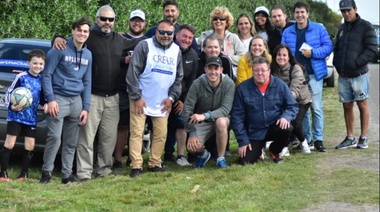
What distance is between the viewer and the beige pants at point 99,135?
8.22m

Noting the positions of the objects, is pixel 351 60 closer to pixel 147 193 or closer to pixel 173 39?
pixel 173 39

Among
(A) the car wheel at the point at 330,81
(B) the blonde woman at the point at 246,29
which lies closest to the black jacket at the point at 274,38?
(B) the blonde woman at the point at 246,29

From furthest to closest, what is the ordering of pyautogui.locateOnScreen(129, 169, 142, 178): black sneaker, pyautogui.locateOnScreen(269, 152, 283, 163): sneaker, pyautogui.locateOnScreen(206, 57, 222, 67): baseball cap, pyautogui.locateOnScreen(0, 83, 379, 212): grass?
1. pyautogui.locateOnScreen(269, 152, 283, 163): sneaker
2. pyautogui.locateOnScreen(206, 57, 222, 67): baseball cap
3. pyautogui.locateOnScreen(129, 169, 142, 178): black sneaker
4. pyautogui.locateOnScreen(0, 83, 379, 212): grass

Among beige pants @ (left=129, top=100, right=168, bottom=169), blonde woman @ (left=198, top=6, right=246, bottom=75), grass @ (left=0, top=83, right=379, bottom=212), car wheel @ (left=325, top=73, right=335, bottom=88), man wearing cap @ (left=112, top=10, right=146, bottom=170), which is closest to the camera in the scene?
grass @ (left=0, top=83, right=379, bottom=212)

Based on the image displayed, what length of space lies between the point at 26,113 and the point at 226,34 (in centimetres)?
293

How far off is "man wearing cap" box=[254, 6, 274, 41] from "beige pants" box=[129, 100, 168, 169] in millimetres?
2309

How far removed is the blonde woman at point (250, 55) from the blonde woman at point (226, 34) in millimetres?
280

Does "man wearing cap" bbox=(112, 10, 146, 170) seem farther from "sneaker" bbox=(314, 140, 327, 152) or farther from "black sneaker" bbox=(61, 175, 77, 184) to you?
"sneaker" bbox=(314, 140, 327, 152)

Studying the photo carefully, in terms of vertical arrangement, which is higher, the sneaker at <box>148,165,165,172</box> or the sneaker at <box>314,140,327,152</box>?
the sneaker at <box>314,140,327,152</box>

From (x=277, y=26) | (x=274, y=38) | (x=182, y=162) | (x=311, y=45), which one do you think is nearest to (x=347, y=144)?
(x=311, y=45)

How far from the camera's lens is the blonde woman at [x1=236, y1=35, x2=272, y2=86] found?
8.95m

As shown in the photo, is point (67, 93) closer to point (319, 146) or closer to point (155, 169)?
point (155, 169)

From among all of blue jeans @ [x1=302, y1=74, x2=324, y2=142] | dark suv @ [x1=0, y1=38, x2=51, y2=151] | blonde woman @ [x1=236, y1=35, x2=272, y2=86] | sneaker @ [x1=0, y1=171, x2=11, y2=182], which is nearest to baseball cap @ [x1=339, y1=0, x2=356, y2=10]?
blue jeans @ [x1=302, y1=74, x2=324, y2=142]

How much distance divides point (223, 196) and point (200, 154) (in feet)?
5.95
